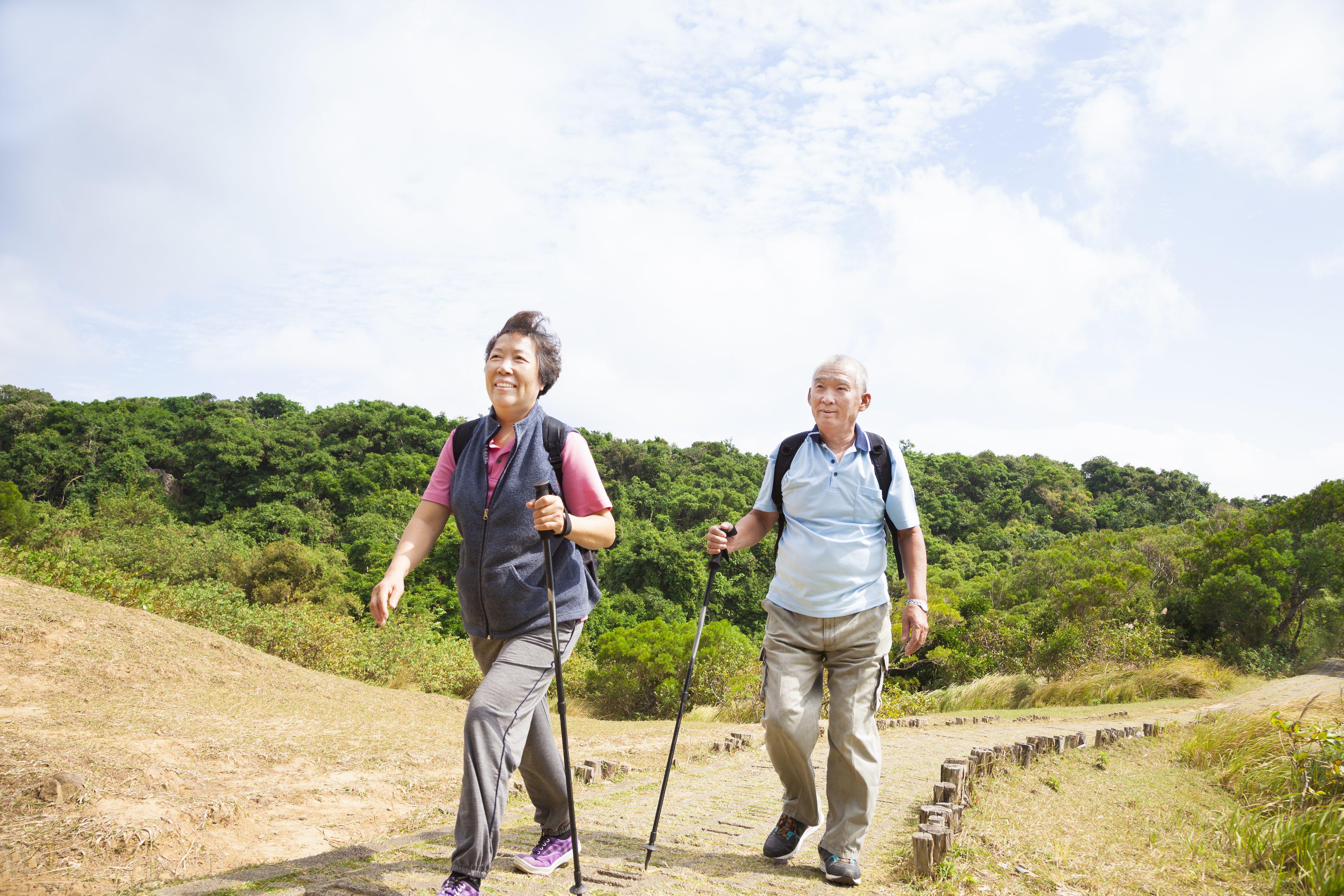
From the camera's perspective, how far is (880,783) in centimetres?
562

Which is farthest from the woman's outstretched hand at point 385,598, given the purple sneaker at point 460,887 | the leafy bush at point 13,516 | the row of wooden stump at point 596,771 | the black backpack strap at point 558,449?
the leafy bush at point 13,516

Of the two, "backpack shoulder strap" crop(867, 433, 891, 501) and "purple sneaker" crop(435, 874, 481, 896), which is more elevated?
"backpack shoulder strap" crop(867, 433, 891, 501)

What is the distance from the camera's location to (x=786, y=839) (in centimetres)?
328

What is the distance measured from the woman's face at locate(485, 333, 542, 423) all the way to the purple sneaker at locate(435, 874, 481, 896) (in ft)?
5.00

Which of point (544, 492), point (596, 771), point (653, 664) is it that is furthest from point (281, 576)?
point (544, 492)

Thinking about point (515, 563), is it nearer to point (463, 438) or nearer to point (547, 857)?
point (463, 438)

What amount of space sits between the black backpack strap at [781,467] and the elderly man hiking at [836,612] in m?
0.02

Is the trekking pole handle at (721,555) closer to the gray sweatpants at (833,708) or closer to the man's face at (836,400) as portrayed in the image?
the gray sweatpants at (833,708)

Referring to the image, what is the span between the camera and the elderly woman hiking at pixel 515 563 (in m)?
2.51

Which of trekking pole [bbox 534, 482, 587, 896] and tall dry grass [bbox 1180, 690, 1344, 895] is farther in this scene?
tall dry grass [bbox 1180, 690, 1344, 895]

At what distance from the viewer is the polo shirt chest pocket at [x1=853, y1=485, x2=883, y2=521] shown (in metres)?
3.22

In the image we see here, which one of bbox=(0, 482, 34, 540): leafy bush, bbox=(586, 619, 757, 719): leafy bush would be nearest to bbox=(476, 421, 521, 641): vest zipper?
bbox=(586, 619, 757, 719): leafy bush

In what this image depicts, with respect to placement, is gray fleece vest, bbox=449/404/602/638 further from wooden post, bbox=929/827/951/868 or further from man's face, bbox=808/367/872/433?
wooden post, bbox=929/827/951/868

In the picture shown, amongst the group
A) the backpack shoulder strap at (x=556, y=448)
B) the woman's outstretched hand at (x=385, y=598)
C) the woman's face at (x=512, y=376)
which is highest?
the woman's face at (x=512, y=376)
